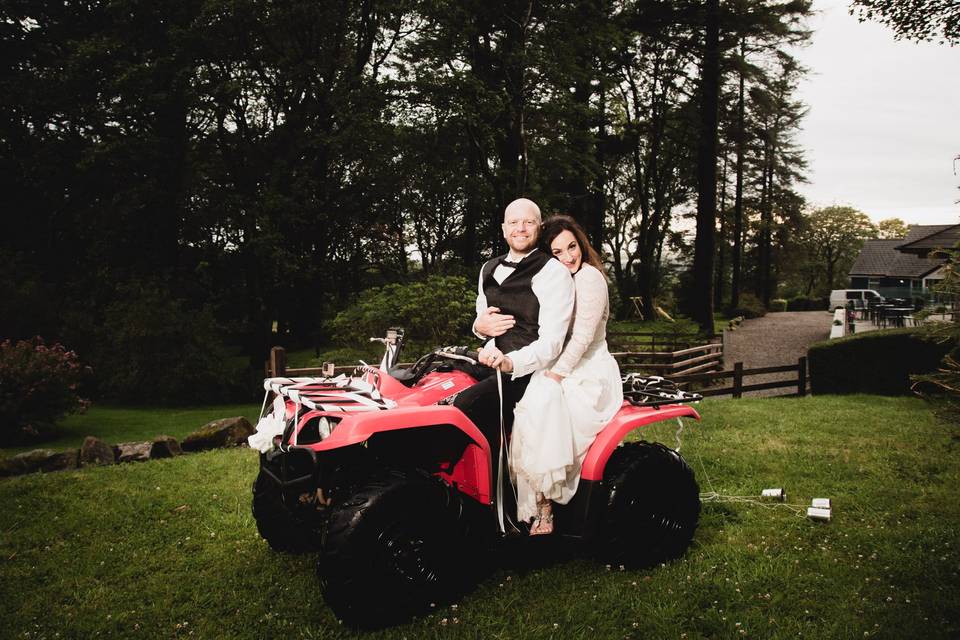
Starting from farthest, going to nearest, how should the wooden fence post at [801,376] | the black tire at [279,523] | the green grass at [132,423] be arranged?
the wooden fence post at [801,376] → the green grass at [132,423] → the black tire at [279,523]

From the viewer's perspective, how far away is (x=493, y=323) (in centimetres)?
413

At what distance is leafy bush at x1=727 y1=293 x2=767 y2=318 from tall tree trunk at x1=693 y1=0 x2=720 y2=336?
16041 mm

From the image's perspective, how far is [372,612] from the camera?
3.45 metres

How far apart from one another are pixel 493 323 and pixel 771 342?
25299 mm

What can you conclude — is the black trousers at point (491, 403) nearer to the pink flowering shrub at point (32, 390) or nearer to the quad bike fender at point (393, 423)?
the quad bike fender at point (393, 423)

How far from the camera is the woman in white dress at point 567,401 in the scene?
379 centimetres

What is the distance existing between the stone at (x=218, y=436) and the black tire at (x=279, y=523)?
4830mm

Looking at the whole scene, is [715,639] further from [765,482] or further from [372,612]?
[765,482]

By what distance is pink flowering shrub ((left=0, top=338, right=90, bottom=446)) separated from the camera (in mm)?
10273

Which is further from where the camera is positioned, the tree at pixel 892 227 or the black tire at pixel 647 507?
the tree at pixel 892 227

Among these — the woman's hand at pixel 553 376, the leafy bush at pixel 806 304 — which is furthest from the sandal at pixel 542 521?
the leafy bush at pixel 806 304

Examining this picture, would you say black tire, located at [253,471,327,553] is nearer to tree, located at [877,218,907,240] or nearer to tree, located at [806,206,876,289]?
tree, located at [806,206,876,289]

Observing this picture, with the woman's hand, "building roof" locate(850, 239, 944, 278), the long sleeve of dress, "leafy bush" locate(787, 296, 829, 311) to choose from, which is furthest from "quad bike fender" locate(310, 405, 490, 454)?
"building roof" locate(850, 239, 944, 278)

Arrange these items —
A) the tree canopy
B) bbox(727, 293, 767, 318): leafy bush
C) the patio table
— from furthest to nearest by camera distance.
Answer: bbox(727, 293, 767, 318): leafy bush < the patio table < the tree canopy
